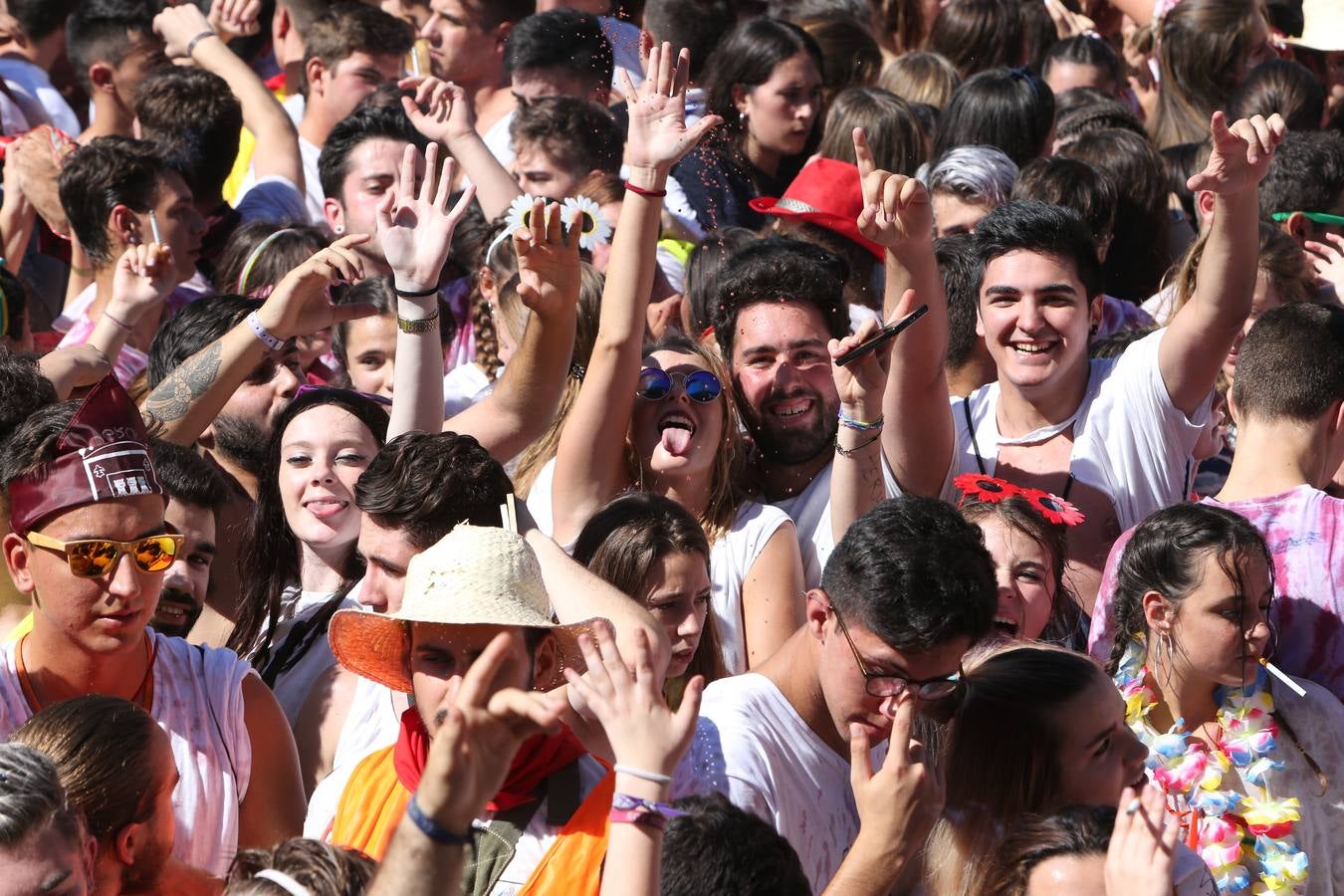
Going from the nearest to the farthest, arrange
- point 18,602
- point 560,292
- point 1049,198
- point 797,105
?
point 18,602
point 560,292
point 1049,198
point 797,105

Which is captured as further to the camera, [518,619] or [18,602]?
[18,602]

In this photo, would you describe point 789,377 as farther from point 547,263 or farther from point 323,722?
point 323,722

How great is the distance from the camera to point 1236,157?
14.4 ft

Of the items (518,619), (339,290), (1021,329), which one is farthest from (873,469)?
(339,290)

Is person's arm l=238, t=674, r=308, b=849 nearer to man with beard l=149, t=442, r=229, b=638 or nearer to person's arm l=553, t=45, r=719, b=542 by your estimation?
man with beard l=149, t=442, r=229, b=638

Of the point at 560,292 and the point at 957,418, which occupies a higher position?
the point at 560,292

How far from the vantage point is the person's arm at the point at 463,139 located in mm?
6043

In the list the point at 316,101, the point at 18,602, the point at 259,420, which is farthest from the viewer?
the point at 316,101

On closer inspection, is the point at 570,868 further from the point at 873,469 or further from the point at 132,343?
the point at 132,343

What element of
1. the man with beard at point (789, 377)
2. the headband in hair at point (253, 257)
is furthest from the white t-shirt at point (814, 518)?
the headband in hair at point (253, 257)

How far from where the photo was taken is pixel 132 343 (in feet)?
19.1

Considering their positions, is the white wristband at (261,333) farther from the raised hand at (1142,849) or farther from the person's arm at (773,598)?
the raised hand at (1142,849)

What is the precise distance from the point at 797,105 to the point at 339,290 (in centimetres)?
216

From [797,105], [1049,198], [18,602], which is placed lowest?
[18,602]
